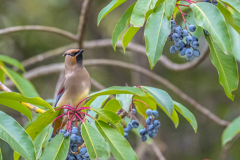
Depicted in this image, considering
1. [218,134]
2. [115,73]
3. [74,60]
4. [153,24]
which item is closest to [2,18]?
[115,73]

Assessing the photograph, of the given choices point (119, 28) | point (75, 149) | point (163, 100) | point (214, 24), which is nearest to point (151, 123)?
point (163, 100)

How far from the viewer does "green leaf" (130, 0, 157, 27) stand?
1462 mm

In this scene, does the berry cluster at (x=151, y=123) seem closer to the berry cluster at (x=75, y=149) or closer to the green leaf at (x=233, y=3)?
the berry cluster at (x=75, y=149)

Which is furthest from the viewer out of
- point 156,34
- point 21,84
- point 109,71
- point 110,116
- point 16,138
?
point 109,71

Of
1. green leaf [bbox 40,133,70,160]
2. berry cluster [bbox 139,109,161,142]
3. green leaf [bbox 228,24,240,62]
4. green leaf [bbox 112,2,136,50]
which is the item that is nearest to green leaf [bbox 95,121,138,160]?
green leaf [bbox 40,133,70,160]

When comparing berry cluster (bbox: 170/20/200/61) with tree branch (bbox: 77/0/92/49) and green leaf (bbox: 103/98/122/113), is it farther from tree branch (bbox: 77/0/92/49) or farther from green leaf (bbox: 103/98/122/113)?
tree branch (bbox: 77/0/92/49)

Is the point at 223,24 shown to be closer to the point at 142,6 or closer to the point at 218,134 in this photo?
the point at 142,6

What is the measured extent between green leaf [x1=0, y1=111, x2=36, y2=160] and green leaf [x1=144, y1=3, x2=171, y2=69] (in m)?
0.64

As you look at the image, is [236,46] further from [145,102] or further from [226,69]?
[145,102]

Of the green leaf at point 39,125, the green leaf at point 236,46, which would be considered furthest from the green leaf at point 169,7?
the green leaf at point 236,46

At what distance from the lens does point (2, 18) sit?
18.9 feet

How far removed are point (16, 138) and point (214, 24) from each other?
39.9 inches

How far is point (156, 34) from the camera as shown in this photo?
1.42 metres

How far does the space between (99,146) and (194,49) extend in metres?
0.68
